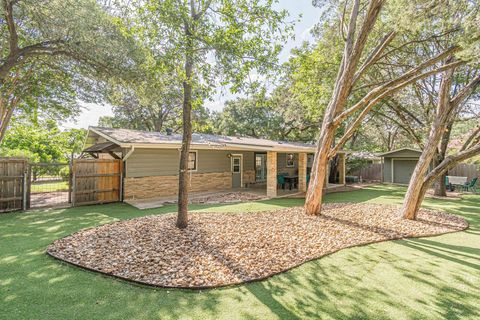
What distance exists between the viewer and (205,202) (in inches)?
406

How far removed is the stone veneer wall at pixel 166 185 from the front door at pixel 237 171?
40cm

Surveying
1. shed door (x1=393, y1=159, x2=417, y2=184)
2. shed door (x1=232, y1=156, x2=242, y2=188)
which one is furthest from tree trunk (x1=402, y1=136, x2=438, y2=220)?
shed door (x1=393, y1=159, x2=417, y2=184)

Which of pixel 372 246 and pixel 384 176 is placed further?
pixel 384 176

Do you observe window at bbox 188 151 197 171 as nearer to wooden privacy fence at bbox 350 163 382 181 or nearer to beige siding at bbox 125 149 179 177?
beige siding at bbox 125 149 179 177

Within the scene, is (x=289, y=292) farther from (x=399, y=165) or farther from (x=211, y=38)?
(x=399, y=165)

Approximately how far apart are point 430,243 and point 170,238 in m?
6.05

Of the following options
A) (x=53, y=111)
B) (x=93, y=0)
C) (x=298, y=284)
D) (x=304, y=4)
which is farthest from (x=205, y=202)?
(x=53, y=111)

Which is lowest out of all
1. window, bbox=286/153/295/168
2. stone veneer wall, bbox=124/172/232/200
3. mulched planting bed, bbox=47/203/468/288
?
mulched planting bed, bbox=47/203/468/288

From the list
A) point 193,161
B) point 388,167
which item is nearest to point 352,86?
point 193,161

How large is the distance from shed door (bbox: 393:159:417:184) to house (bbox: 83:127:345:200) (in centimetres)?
1058

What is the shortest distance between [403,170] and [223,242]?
1924 centimetres

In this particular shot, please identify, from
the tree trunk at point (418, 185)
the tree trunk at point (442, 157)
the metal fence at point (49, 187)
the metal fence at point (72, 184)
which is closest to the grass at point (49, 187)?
the metal fence at point (49, 187)

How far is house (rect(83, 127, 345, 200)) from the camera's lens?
34.6 feet

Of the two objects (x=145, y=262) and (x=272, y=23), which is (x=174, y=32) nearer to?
(x=272, y=23)
